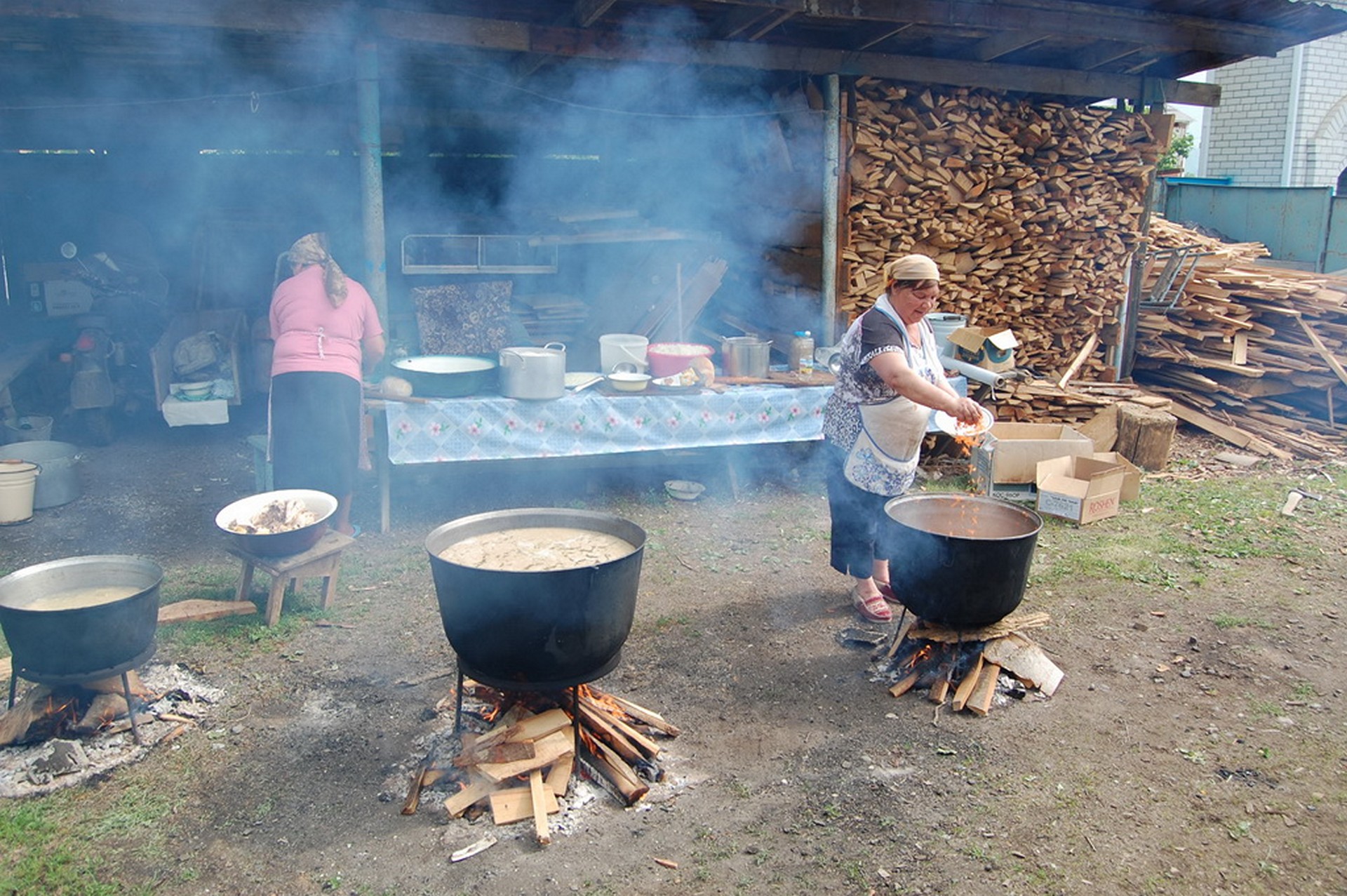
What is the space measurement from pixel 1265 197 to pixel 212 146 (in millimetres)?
16128

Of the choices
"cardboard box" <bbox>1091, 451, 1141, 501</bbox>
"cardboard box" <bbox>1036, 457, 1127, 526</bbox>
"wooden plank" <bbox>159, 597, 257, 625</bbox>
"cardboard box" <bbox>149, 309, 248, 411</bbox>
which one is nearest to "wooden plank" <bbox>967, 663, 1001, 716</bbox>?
"cardboard box" <bbox>1036, 457, 1127, 526</bbox>

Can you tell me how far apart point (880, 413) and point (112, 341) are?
29.4 feet

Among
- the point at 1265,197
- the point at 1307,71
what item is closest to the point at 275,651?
the point at 1265,197

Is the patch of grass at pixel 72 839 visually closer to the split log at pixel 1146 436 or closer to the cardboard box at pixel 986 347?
the cardboard box at pixel 986 347

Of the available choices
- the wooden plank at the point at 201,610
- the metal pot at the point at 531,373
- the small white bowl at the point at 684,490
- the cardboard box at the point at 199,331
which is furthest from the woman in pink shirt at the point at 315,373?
the cardboard box at the point at 199,331

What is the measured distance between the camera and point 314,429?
5.91 m

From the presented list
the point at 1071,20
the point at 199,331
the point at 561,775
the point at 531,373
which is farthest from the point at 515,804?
the point at 199,331

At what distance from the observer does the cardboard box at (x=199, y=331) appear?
9383 millimetres

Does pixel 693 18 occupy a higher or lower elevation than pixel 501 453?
higher

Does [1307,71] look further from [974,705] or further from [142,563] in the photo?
[142,563]

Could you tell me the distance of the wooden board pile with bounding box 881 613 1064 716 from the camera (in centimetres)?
453

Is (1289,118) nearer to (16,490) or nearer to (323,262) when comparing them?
(323,262)

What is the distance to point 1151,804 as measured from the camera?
374cm

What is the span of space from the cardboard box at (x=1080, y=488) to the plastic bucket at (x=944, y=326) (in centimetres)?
144
